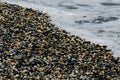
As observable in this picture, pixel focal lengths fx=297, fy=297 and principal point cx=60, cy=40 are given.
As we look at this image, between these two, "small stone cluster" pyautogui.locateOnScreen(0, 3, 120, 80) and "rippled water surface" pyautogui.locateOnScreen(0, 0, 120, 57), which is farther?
"rippled water surface" pyautogui.locateOnScreen(0, 0, 120, 57)

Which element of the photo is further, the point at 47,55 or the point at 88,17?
the point at 88,17

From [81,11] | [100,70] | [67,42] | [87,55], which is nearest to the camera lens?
[100,70]

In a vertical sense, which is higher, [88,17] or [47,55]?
[88,17]

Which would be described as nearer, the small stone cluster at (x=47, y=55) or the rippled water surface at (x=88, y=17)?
the small stone cluster at (x=47, y=55)

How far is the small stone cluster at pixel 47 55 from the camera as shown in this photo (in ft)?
23.4

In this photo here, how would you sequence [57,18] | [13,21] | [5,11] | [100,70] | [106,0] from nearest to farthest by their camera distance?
[100,70]
[13,21]
[5,11]
[57,18]
[106,0]

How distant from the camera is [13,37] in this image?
8.50 meters

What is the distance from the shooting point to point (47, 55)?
787 centimetres

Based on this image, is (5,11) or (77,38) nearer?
(77,38)

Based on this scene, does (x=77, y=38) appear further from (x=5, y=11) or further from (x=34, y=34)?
(x=5, y=11)

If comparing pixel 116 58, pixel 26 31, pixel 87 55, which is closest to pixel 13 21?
pixel 26 31

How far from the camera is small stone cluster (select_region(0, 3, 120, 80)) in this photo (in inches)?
281

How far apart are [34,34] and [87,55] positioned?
1.81m

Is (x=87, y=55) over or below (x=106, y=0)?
below
